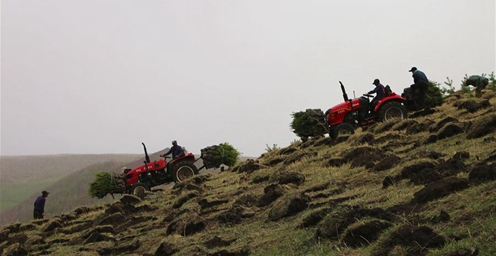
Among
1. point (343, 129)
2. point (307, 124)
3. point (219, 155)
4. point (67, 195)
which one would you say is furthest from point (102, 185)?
point (67, 195)

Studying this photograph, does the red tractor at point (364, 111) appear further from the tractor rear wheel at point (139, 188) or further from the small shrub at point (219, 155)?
the tractor rear wheel at point (139, 188)

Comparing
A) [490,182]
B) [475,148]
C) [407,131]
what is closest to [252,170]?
[407,131]

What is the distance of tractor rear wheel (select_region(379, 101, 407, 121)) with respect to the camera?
73.8 feet

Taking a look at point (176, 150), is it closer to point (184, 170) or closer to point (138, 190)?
point (184, 170)

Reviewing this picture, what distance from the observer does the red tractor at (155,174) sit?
26.8 m

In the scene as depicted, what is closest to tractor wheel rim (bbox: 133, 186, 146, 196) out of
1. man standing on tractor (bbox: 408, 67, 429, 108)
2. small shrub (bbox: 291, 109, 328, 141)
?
small shrub (bbox: 291, 109, 328, 141)

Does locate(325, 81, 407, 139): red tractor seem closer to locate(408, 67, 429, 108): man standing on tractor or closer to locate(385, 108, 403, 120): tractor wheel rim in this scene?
locate(385, 108, 403, 120): tractor wheel rim

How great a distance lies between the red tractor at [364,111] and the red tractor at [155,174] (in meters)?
7.74

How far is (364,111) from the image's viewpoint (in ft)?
74.5

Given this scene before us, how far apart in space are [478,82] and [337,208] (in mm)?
22031

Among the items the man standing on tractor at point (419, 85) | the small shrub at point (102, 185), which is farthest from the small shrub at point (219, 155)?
the man standing on tractor at point (419, 85)

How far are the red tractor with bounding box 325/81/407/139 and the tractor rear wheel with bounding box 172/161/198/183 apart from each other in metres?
7.55

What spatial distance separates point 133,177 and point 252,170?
7365 millimetres

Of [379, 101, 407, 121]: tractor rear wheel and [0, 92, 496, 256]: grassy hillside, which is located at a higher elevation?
[379, 101, 407, 121]: tractor rear wheel
